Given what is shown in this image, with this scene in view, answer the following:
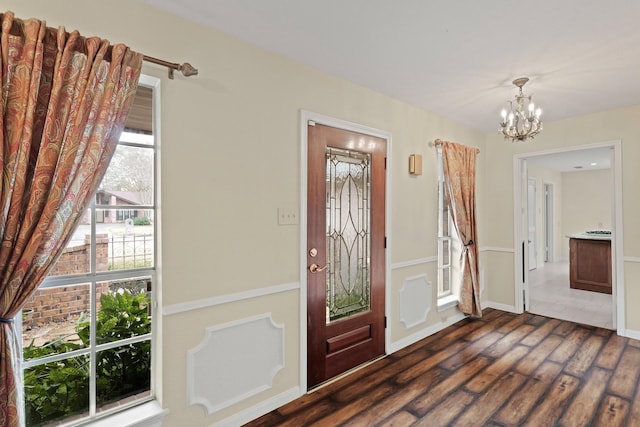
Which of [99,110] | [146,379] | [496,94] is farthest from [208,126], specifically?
[496,94]

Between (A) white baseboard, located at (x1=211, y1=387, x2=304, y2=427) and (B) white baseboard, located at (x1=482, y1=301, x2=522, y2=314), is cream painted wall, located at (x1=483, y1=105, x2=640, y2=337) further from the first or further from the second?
(A) white baseboard, located at (x1=211, y1=387, x2=304, y2=427)

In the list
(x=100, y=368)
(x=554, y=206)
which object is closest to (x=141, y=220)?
(x=100, y=368)

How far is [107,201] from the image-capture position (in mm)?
1693

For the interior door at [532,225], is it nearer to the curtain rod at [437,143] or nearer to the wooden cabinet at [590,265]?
the wooden cabinet at [590,265]

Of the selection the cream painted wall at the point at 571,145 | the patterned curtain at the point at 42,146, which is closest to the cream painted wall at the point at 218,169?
the patterned curtain at the point at 42,146

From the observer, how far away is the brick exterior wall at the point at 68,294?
154cm

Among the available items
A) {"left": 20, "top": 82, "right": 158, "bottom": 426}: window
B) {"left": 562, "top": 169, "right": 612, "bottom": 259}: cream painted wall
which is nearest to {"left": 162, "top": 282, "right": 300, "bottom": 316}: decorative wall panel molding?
{"left": 20, "top": 82, "right": 158, "bottom": 426}: window

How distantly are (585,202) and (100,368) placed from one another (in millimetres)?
9896

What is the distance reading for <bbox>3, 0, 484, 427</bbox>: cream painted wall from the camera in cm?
177

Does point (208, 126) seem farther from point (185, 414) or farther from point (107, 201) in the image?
Result: point (185, 414)

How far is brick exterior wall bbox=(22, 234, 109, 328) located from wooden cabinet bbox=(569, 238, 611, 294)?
6.49 meters

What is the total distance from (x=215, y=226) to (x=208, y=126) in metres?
0.60

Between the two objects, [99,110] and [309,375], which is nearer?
[99,110]

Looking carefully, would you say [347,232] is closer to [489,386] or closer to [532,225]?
[489,386]
